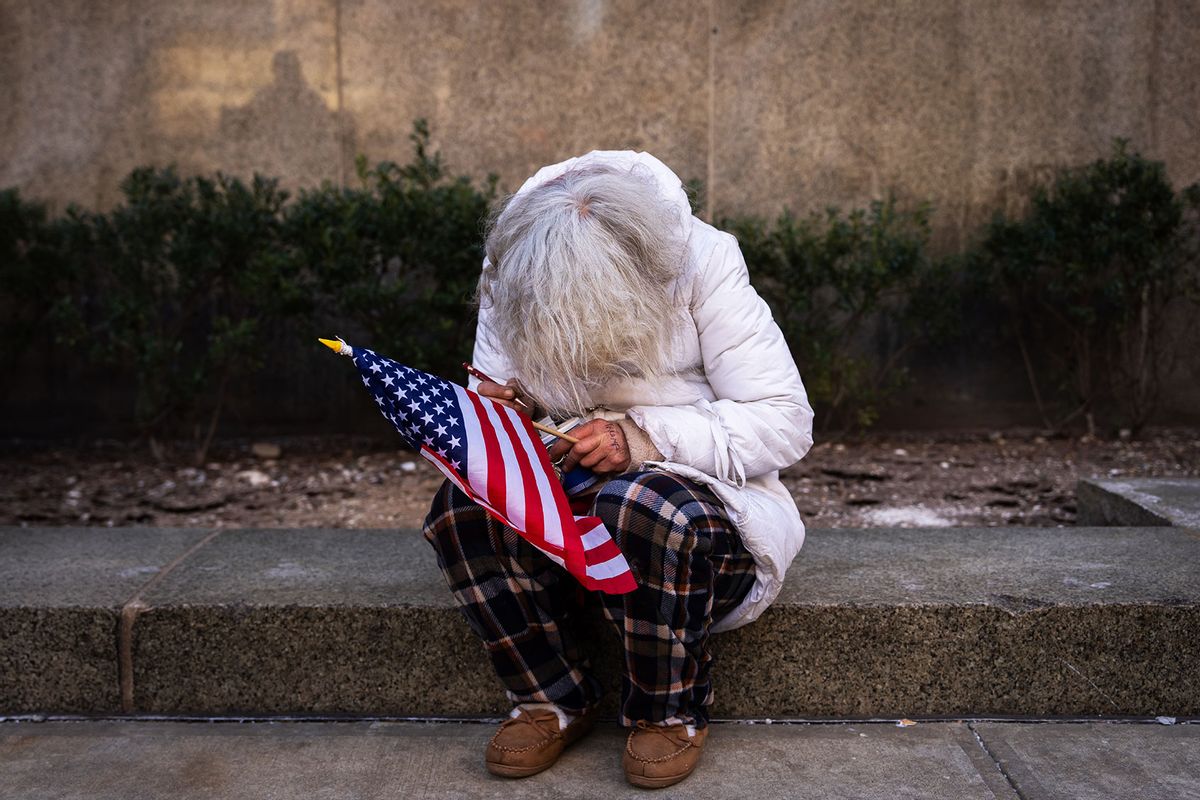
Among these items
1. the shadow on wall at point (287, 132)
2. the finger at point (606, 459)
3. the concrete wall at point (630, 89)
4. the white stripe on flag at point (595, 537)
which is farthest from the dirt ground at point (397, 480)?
the white stripe on flag at point (595, 537)

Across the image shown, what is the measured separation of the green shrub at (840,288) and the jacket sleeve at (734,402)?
8.68ft

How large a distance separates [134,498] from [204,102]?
7.09ft

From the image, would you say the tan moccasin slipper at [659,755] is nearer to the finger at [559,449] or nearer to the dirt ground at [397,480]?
the finger at [559,449]

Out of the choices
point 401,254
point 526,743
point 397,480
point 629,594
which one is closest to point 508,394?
point 629,594

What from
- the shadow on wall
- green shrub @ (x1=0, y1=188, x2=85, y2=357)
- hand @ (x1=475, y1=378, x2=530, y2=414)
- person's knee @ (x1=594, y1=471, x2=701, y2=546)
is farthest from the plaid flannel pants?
the shadow on wall

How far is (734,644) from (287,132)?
13.5 ft

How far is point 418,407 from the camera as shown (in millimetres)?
2291

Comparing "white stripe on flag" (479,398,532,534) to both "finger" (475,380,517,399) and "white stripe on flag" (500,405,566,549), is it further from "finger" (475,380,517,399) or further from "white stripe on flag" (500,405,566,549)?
"finger" (475,380,517,399)

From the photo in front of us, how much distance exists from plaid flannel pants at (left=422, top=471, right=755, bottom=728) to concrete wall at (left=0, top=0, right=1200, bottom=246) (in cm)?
365

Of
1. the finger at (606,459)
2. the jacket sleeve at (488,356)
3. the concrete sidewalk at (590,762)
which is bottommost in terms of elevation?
the concrete sidewalk at (590,762)

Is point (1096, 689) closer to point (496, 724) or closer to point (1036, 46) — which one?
point (496, 724)

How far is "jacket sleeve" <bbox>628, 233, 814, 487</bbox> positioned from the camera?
2369mm

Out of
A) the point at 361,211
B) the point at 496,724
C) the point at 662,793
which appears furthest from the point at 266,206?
the point at 662,793

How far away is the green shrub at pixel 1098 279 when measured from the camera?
A: 5172 millimetres
